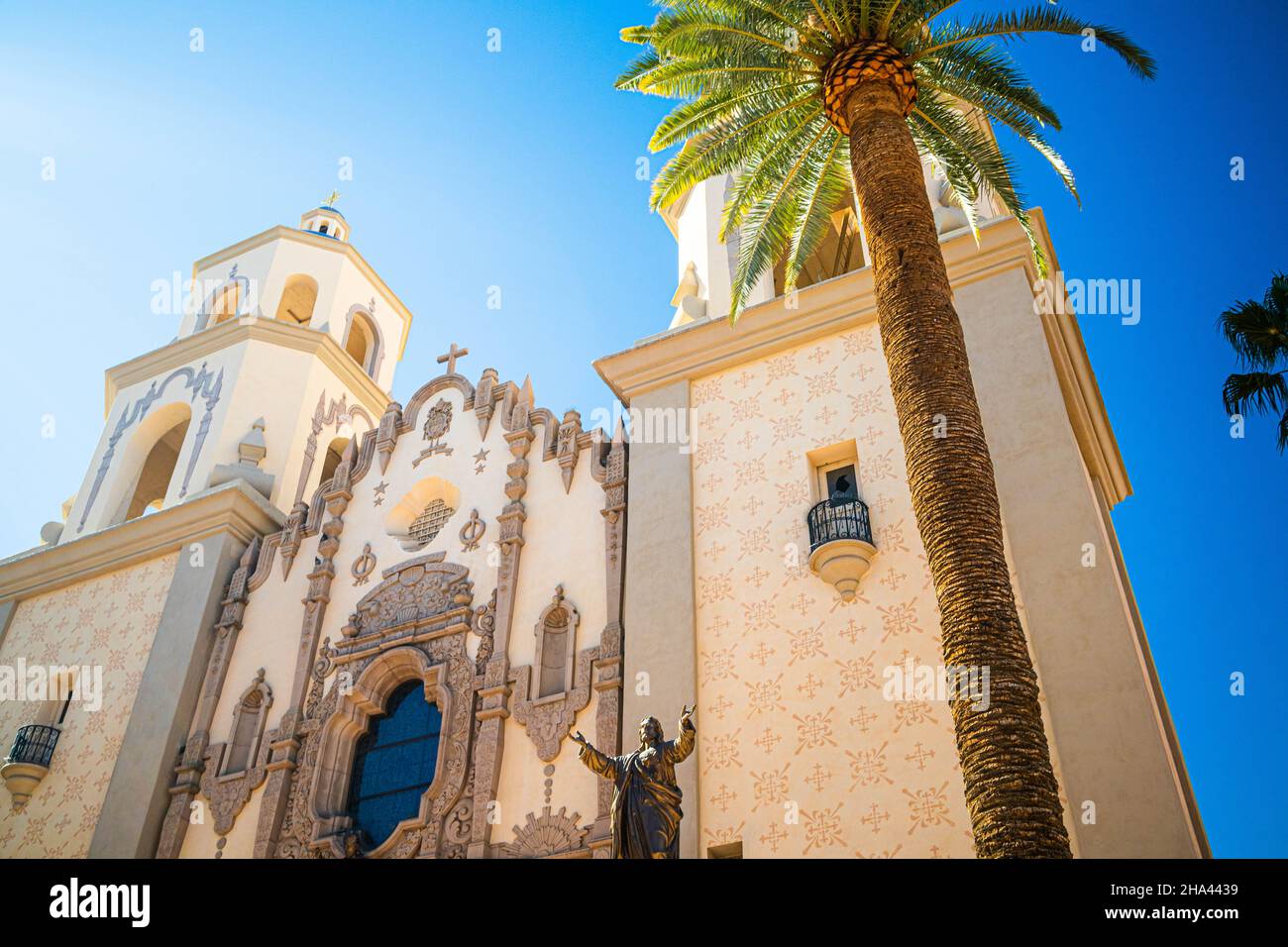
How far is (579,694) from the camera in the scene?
13859 mm

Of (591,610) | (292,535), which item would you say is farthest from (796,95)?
(292,535)

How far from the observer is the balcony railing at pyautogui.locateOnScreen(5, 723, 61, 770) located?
17.4 m

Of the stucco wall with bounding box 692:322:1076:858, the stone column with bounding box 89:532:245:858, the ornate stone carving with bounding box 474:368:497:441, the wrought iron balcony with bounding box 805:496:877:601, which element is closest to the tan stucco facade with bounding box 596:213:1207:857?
the stucco wall with bounding box 692:322:1076:858

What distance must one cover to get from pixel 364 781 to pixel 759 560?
667 centimetres

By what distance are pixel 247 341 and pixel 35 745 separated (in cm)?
876

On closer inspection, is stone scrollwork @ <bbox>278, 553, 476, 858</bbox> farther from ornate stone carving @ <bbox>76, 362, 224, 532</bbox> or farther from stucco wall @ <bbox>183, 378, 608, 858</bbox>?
ornate stone carving @ <bbox>76, 362, 224, 532</bbox>

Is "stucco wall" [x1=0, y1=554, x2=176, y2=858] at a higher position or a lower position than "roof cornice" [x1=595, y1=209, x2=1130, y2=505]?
lower

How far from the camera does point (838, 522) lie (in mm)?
12852

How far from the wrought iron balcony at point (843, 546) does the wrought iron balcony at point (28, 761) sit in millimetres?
13052

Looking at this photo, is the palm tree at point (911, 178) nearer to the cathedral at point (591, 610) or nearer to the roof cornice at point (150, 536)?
the cathedral at point (591, 610)

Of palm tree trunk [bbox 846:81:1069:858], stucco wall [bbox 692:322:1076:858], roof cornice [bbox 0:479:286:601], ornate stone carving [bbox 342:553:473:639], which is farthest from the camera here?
roof cornice [bbox 0:479:286:601]

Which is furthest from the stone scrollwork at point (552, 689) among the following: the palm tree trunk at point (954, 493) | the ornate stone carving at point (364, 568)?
the palm tree trunk at point (954, 493)

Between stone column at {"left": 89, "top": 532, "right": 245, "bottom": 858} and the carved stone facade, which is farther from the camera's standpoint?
stone column at {"left": 89, "top": 532, "right": 245, "bottom": 858}
